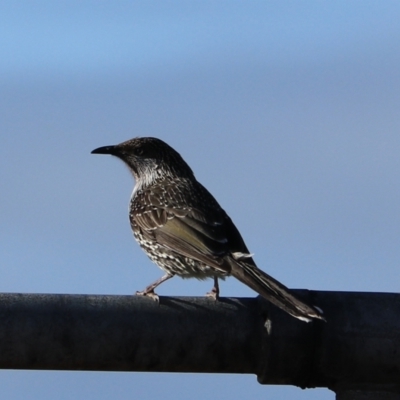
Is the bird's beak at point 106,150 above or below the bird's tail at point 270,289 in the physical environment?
above

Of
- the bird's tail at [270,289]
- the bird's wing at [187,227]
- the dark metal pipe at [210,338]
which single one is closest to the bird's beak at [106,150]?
the bird's wing at [187,227]

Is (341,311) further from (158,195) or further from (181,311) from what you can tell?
(158,195)

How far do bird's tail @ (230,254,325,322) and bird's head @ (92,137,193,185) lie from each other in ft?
9.53

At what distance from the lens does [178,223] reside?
Answer: 8.15m

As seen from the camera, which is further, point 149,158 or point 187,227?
point 149,158

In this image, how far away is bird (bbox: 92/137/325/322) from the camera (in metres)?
7.01

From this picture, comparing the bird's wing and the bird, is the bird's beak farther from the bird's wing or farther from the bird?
the bird's wing

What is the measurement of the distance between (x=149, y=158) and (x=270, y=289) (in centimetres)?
468

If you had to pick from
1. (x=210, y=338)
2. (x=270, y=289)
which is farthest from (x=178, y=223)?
(x=210, y=338)

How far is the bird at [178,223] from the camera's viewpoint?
7008mm

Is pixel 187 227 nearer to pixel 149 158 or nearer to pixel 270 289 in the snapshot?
pixel 149 158

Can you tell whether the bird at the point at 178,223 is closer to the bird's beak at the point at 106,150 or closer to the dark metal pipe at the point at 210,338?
the bird's beak at the point at 106,150

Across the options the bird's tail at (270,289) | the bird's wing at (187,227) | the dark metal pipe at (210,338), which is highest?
the bird's wing at (187,227)

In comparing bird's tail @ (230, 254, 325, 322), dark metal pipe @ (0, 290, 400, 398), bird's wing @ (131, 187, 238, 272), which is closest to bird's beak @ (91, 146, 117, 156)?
bird's wing @ (131, 187, 238, 272)
